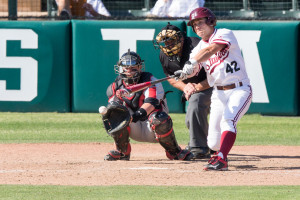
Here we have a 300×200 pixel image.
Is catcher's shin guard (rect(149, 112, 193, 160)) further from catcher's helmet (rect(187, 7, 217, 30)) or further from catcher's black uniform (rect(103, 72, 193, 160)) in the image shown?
catcher's helmet (rect(187, 7, 217, 30))

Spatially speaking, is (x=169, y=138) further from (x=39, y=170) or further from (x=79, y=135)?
(x=79, y=135)

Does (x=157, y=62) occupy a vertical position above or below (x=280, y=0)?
below

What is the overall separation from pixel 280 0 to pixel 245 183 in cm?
771

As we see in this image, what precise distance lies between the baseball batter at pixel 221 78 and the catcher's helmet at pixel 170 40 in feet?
1.85

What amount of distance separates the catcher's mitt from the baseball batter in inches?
27.6

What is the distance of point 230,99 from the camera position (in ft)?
20.1

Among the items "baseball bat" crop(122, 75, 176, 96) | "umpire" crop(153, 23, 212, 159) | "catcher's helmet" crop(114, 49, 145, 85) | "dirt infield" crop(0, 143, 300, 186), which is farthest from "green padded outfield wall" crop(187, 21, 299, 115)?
"baseball bat" crop(122, 75, 176, 96)

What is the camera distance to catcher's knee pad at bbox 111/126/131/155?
656 cm

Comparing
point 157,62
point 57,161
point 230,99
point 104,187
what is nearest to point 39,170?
point 57,161

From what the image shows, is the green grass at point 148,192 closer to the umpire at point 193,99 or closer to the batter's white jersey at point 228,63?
the batter's white jersey at point 228,63

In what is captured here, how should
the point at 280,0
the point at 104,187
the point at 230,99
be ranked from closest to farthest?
the point at 104,187
the point at 230,99
the point at 280,0

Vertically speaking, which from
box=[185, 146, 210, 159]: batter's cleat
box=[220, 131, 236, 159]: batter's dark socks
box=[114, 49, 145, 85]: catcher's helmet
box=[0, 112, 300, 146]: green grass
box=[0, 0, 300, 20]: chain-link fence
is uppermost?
box=[0, 0, 300, 20]: chain-link fence

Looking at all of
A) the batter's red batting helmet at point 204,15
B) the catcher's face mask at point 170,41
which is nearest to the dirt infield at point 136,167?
the catcher's face mask at point 170,41

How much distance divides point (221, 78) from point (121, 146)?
51.2 inches
